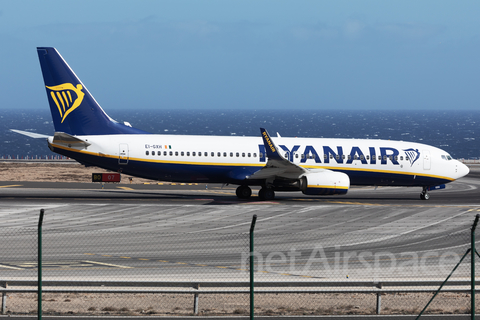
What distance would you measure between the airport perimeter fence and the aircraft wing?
28.3 ft

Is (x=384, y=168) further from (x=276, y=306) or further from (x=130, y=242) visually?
(x=276, y=306)

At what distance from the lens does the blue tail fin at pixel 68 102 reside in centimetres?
3444

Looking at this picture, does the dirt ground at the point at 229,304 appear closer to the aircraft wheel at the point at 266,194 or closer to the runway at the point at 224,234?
the runway at the point at 224,234

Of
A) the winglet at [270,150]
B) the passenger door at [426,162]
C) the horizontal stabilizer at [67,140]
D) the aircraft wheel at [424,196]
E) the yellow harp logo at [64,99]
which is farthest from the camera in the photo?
the aircraft wheel at [424,196]

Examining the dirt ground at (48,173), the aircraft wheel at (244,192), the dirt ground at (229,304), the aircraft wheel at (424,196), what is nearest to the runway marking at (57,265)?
the dirt ground at (229,304)

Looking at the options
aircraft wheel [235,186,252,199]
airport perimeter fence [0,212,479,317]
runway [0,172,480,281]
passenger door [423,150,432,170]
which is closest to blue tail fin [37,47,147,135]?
runway [0,172,480,281]

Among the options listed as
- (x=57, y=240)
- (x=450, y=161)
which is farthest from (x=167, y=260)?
(x=450, y=161)

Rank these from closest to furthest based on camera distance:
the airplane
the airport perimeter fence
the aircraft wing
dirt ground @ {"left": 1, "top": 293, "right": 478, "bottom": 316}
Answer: dirt ground @ {"left": 1, "top": 293, "right": 478, "bottom": 316} → the airport perimeter fence → the aircraft wing → the airplane

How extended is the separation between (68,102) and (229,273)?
21.3 metres

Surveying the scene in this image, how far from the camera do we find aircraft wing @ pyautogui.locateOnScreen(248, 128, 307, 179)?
32906mm

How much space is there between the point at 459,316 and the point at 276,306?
161 inches

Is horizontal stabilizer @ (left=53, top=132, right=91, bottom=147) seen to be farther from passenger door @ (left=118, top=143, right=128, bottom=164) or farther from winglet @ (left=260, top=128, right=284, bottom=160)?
winglet @ (left=260, top=128, right=284, bottom=160)

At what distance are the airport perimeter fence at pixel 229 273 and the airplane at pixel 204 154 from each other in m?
9.93

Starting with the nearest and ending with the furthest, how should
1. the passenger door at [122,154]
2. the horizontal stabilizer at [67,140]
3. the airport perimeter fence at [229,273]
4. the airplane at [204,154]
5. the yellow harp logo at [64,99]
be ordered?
the airport perimeter fence at [229,273], the horizontal stabilizer at [67,140], the airplane at [204,154], the passenger door at [122,154], the yellow harp logo at [64,99]
